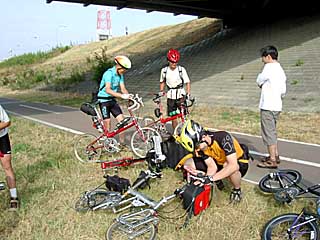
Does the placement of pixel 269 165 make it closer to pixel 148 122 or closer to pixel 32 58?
pixel 148 122

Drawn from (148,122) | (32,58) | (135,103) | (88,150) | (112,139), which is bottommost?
(88,150)

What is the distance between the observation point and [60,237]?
3.95 metres

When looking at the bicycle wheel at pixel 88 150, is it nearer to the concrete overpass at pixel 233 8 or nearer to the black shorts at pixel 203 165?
the black shorts at pixel 203 165

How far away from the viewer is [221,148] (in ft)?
14.3

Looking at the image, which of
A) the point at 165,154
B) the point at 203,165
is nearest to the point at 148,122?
the point at 165,154

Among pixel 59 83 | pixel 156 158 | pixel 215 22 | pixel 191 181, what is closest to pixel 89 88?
pixel 59 83

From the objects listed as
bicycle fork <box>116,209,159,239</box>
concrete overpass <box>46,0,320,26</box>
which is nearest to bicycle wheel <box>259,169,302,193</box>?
bicycle fork <box>116,209,159,239</box>

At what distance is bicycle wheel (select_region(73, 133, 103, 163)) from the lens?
6555 millimetres

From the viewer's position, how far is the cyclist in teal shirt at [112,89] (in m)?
6.35

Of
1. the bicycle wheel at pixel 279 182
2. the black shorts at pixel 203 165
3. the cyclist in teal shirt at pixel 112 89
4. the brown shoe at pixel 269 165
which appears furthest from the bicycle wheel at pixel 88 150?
the bicycle wheel at pixel 279 182

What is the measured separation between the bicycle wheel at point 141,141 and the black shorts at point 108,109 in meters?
0.54

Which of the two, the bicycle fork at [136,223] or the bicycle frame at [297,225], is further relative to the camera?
the bicycle fork at [136,223]

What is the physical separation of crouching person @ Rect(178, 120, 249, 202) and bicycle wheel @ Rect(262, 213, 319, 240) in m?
0.86

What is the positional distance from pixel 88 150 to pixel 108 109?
32.9 inches
